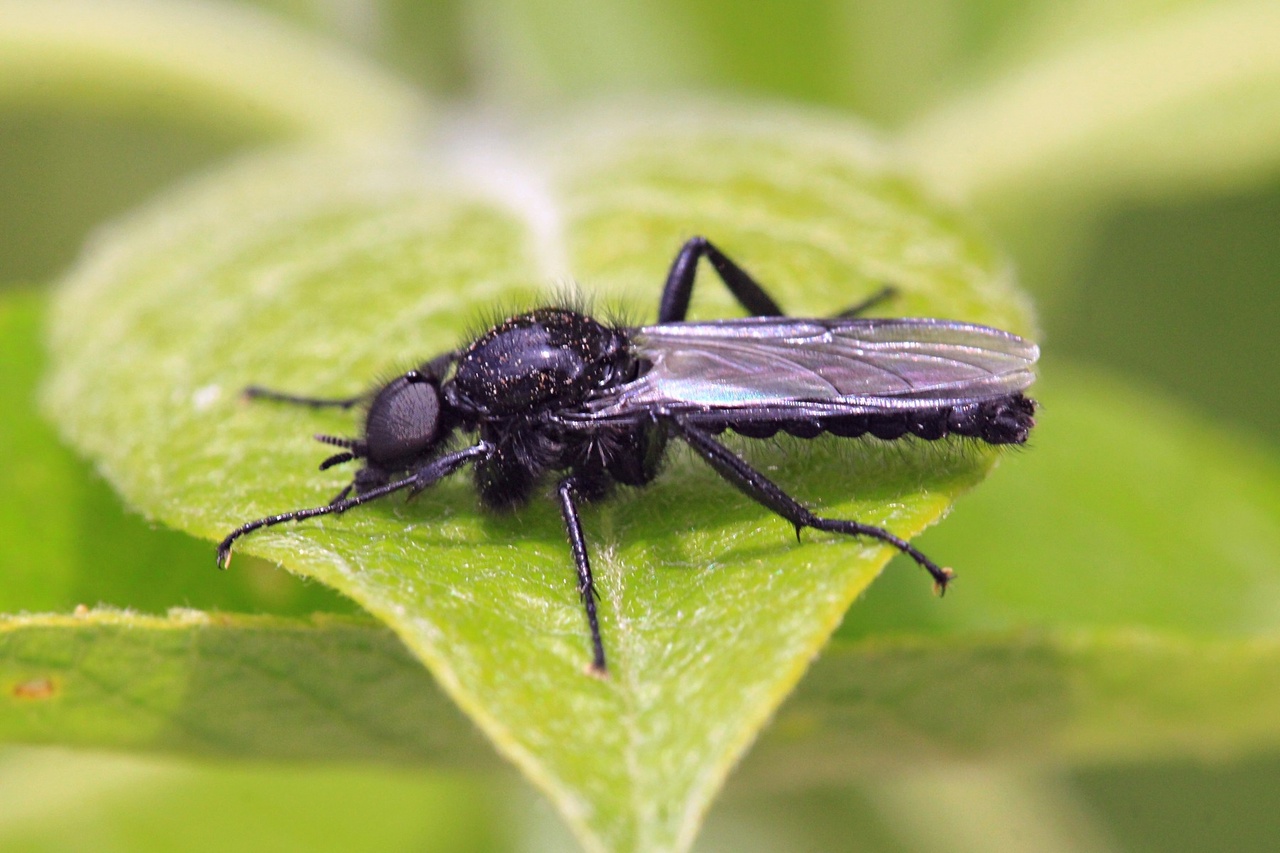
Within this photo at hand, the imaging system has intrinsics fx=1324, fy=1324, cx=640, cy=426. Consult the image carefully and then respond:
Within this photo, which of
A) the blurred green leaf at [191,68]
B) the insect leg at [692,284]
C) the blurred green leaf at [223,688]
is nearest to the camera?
the blurred green leaf at [223,688]

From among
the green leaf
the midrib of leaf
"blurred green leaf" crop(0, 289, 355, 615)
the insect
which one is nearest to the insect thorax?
the insect

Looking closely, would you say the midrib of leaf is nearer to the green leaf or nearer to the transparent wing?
the green leaf

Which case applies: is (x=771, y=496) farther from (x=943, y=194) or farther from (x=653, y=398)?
(x=943, y=194)

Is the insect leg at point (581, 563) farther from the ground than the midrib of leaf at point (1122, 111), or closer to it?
closer to it

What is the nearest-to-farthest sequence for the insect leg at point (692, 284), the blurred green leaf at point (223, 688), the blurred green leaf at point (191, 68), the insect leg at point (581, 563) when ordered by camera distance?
the insect leg at point (581, 563)
the blurred green leaf at point (223, 688)
the insect leg at point (692, 284)
the blurred green leaf at point (191, 68)


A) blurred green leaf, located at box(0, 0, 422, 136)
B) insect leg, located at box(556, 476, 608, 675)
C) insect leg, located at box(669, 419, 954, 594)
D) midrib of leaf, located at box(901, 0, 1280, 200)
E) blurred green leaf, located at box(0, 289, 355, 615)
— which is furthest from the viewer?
midrib of leaf, located at box(901, 0, 1280, 200)

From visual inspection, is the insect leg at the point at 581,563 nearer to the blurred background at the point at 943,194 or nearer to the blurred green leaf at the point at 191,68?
the blurred background at the point at 943,194

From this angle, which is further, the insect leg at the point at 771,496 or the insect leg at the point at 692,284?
the insect leg at the point at 692,284

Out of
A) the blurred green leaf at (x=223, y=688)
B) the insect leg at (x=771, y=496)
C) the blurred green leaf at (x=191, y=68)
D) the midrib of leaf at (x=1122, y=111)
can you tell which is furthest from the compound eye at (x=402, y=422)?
the midrib of leaf at (x=1122, y=111)
